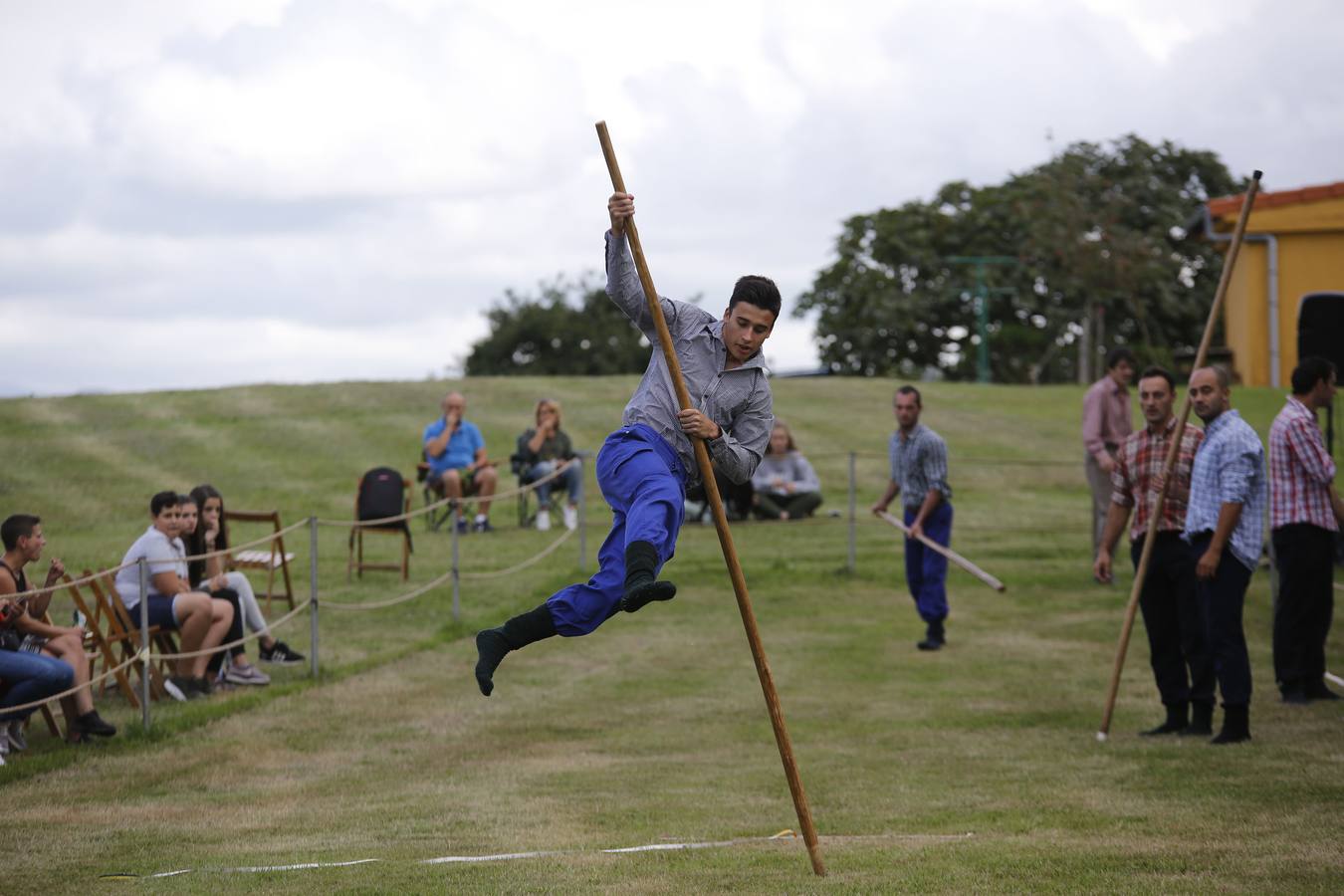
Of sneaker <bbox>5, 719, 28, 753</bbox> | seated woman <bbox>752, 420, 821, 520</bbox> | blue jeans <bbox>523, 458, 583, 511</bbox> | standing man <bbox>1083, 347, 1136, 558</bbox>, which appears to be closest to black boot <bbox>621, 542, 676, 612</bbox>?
sneaker <bbox>5, 719, 28, 753</bbox>

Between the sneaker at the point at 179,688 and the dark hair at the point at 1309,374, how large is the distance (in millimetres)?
7805

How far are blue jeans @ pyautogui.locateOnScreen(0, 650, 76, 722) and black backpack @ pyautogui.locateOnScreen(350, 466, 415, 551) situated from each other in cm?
753

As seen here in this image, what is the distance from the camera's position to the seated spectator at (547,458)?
19766 millimetres

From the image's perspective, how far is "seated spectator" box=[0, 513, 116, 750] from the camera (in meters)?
9.23

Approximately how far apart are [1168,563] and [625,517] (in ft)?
15.3

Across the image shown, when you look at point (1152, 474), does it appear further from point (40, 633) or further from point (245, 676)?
point (40, 633)

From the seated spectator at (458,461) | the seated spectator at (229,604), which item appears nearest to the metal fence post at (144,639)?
the seated spectator at (229,604)

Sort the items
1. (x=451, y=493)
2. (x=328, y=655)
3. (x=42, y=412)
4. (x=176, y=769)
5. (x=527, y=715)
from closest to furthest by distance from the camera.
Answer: (x=176, y=769) < (x=527, y=715) < (x=328, y=655) < (x=451, y=493) < (x=42, y=412)

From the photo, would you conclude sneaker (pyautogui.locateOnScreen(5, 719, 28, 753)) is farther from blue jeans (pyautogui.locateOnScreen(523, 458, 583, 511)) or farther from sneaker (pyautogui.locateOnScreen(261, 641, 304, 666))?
blue jeans (pyautogui.locateOnScreen(523, 458, 583, 511))

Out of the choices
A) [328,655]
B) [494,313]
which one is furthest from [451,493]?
[494,313]

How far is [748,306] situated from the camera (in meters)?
6.67

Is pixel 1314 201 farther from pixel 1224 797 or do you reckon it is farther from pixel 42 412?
pixel 1224 797

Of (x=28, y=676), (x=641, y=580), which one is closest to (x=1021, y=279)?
(x=28, y=676)

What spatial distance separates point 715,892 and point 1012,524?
15613mm
